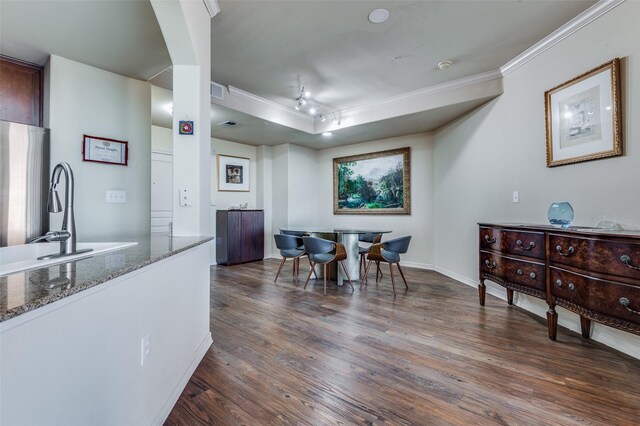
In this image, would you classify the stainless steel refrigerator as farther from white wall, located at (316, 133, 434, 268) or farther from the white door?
white wall, located at (316, 133, 434, 268)

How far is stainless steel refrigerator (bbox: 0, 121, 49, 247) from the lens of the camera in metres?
2.30

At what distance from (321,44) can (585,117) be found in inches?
93.9

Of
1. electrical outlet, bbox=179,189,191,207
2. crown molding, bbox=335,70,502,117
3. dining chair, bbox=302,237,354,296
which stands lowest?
dining chair, bbox=302,237,354,296

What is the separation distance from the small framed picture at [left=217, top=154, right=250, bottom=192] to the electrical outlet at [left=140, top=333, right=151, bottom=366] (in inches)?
170

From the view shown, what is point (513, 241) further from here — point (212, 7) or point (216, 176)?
point (216, 176)

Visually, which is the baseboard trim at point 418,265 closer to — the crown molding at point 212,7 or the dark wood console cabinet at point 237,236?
the dark wood console cabinet at point 237,236

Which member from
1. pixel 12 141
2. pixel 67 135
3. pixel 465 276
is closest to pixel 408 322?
pixel 465 276

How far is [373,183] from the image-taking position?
5.36 meters

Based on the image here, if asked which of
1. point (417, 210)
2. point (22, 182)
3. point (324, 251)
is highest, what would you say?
point (22, 182)

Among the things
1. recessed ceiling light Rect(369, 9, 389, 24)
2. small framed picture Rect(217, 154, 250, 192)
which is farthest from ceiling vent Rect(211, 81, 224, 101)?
recessed ceiling light Rect(369, 9, 389, 24)

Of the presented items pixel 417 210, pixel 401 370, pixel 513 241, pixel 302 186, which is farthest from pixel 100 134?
pixel 417 210

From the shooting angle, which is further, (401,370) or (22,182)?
(22,182)

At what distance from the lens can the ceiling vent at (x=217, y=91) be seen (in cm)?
338

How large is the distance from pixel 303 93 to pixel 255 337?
303 centimetres
